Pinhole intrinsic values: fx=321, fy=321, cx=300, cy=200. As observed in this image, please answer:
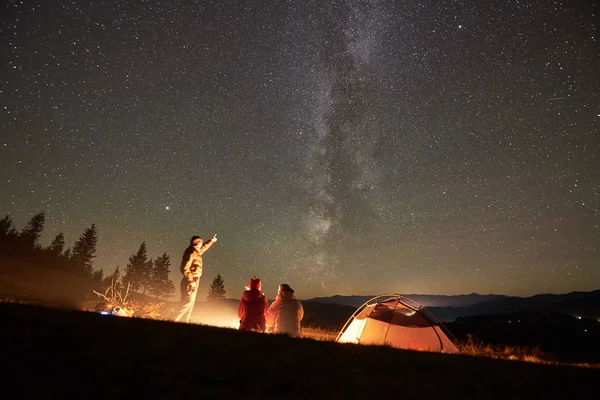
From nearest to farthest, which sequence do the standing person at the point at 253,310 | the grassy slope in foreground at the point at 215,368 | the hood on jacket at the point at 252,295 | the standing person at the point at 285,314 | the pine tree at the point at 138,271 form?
the grassy slope in foreground at the point at 215,368 → the standing person at the point at 285,314 → the standing person at the point at 253,310 → the hood on jacket at the point at 252,295 → the pine tree at the point at 138,271

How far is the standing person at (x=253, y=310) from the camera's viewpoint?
10250 millimetres

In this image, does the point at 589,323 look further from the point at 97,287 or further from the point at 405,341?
the point at 97,287

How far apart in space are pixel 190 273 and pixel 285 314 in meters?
4.44

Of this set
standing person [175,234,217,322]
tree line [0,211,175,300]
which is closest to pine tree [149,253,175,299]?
tree line [0,211,175,300]

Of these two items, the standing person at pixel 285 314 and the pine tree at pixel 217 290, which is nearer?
the standing person at pixel 285 314

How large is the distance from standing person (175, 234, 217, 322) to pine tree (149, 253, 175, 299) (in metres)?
74.2

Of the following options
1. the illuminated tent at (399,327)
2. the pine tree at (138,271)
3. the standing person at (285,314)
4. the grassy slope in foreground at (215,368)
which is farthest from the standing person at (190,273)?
the pine tree at (138,271)

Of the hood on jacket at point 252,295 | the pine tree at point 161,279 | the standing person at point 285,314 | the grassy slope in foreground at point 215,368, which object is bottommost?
the grassy slope in foreground at point 215,368

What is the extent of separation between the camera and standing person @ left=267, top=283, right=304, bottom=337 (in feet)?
32.2

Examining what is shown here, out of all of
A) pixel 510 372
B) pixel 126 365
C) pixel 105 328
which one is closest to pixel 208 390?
pixel 126 365

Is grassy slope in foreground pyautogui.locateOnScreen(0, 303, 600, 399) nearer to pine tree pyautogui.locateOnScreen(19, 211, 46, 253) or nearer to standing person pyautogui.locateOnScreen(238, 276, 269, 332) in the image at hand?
standing person pyautogui.locateOnScreen(238, 276, 269, 332)

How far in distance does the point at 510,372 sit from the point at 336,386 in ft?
10.3

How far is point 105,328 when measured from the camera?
457cm

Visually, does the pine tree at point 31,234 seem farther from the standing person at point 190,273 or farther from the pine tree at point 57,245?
Result: the standing person at point 190,273
